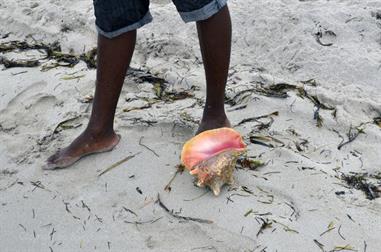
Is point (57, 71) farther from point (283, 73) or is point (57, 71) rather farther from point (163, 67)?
point (283, 73)

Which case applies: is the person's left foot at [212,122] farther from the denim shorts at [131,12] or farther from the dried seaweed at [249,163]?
the denim shorts at [131,12]

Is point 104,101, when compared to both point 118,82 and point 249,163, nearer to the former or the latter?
point 118,82

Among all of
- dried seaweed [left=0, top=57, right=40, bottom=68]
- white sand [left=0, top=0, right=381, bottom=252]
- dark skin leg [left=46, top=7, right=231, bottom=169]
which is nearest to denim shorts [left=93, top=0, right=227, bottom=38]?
dark skin leg [left=46, top=7, right=231, bottom=169]

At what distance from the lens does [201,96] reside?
2586 mm

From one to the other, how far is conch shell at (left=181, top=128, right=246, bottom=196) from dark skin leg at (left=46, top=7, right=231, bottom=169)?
0.58ft

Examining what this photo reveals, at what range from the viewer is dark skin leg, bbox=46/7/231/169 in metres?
2.01

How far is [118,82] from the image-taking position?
2.10 meters

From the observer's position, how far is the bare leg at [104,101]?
6.72 ft

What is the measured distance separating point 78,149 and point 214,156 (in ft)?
1.83

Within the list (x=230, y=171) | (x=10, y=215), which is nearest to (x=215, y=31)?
(x=230, y=171)

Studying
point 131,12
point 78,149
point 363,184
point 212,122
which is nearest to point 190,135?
point 212,122

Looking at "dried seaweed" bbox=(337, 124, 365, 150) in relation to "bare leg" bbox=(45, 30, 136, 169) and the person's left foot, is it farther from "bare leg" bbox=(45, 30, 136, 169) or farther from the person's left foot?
"bare leg" bbox=(45, 30, 136, 169)

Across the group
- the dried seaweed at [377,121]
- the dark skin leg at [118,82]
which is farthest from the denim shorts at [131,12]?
the dried seaweed at [377,121]

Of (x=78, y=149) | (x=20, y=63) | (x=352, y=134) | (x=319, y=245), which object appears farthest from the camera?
(x=20, y=63)
